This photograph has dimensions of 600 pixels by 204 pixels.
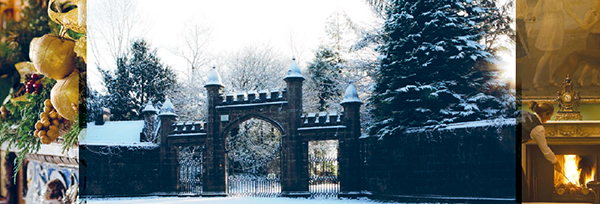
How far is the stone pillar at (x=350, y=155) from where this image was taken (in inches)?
171

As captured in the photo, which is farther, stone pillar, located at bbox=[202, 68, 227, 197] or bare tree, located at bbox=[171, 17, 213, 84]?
stone pillar, located at bbox=[202, 68, 227, 197]

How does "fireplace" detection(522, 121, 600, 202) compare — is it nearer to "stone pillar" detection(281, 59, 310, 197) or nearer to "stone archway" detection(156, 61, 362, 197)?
"stone archway" detection(156, 61, 362, 197)

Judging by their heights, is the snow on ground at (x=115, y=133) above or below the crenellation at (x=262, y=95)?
below

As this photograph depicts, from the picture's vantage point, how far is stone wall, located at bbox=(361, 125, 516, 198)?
12.5ft

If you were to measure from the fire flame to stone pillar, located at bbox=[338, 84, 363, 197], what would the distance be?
1609 millimetres

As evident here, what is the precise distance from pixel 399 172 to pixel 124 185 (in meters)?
2.49

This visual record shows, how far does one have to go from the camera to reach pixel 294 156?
16.2 ft

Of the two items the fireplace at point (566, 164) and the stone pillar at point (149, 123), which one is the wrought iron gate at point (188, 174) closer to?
the stone pillar at point (149, 123)

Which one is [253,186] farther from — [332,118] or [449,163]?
[449,163]

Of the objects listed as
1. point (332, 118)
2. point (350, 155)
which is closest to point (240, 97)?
point (332, 118)

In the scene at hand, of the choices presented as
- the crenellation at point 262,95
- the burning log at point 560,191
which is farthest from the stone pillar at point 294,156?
the burning log at point 560,191

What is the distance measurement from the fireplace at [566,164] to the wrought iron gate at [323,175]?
1.66 metres

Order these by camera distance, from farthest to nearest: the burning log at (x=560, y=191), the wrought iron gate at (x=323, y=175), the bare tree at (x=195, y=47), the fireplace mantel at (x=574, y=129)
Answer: the wrought iron gate at (x=323, y=175) → the bare tree at (x=195, y=47) → the burning log at (x=560, y=191) → the fireplace mantel at (x=574, y=129)

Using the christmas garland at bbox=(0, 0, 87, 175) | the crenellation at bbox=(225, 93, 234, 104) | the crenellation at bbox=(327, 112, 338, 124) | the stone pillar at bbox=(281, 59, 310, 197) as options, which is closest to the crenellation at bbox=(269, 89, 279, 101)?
the stone pillar at bbox=(281, 59, 310, 197)
